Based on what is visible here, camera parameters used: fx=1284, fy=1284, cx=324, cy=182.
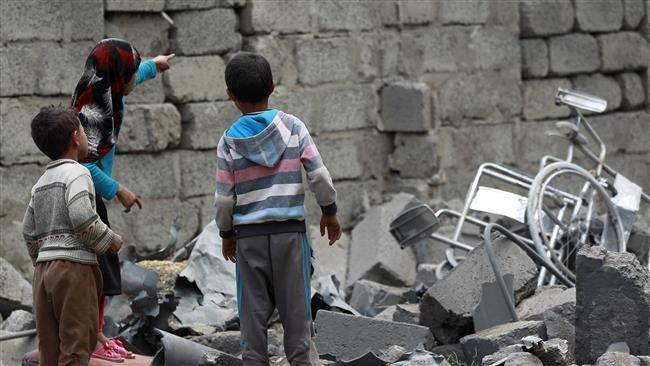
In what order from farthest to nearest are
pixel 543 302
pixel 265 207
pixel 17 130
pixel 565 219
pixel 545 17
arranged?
pixel 545 17, pixel 565 219, pixel 17 130, pixel 543 302, pixel 265 207

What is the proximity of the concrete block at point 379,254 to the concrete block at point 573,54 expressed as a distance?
7.92ft

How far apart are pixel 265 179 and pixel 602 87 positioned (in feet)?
22.0

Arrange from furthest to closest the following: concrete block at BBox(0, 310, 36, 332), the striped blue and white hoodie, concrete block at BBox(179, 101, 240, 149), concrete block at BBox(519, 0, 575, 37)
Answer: concrete block at BBox(519, 0, 575, 37), concrete block at BBox(179, 101, 240, 149), concrete block at BBox(0, 310, 36, 332), the striped blue and white hoodie

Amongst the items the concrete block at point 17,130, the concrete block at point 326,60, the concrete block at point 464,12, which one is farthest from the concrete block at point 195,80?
the concrete block at point 464,12

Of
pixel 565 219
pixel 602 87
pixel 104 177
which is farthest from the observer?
pixel 602 87

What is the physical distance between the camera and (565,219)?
319 inches

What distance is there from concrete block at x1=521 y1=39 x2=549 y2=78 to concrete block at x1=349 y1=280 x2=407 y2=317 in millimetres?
3523

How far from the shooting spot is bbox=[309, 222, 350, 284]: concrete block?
28.7 feet

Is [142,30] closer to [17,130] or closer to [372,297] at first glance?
[17,130]

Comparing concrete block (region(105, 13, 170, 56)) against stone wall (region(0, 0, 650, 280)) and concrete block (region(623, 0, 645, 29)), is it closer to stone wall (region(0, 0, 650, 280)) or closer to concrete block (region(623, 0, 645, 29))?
stone wall (region(0, 0, 650, 280))

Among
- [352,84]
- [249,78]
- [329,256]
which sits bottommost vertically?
[329,256]

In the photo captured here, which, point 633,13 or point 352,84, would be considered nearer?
point 352,84

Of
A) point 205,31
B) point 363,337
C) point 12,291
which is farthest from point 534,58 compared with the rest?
point 363,337

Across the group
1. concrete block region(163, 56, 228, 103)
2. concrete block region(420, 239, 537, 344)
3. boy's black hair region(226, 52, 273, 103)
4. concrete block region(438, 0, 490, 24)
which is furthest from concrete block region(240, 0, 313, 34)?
boy's black hair region(226, 52, 273, 103)
